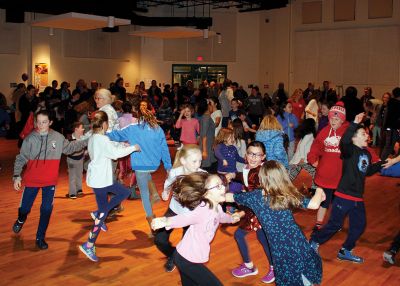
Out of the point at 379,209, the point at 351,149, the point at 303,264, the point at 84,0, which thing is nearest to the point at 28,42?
the point at 84,0

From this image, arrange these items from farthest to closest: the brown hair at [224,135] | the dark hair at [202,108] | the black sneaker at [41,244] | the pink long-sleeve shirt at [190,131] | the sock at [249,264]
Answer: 1. the pink long-sleeve shirt at [190,131]
2. the dark hair at [202,108]
3. the brown hair at [224,135]
4. the black sneaker at [41,244]
5. the sock at [249,264]

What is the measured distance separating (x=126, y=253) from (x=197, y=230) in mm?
2187

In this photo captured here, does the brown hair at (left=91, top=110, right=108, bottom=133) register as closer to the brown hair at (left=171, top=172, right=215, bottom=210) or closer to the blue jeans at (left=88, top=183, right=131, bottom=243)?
the blue jeans at (left=88, top=183, right=131, bottom=243)

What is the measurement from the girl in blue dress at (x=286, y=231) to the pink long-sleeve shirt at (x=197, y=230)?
1.23 feet

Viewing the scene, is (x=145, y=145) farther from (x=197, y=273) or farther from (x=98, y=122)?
(x=197, y=273)

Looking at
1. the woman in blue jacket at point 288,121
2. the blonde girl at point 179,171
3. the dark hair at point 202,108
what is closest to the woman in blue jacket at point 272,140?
the dark hair at point 202,108

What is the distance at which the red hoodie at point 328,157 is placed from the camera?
212 inches

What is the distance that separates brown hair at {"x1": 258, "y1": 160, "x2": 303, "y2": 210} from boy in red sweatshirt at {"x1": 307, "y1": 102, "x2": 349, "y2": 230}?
7.17ft

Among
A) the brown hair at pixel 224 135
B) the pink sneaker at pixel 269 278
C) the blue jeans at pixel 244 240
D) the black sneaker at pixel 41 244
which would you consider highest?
the brown hair at pixel 224 135

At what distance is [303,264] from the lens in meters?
3.30

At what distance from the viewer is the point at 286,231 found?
10.9ft

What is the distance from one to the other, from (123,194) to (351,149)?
2.21 metres

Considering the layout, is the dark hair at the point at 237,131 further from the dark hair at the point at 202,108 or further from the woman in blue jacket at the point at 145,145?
the woman in blue jacket at the point at 145,145

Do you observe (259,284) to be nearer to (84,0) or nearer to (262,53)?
(84,0)
